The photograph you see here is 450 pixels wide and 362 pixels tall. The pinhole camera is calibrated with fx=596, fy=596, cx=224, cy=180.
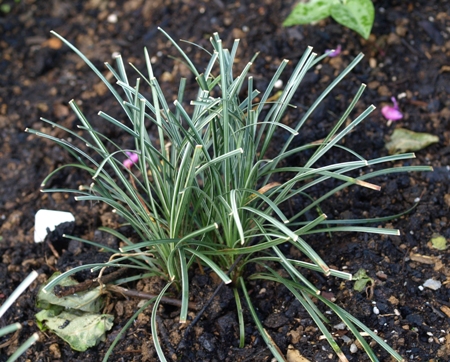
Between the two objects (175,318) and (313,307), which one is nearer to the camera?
(313,307)

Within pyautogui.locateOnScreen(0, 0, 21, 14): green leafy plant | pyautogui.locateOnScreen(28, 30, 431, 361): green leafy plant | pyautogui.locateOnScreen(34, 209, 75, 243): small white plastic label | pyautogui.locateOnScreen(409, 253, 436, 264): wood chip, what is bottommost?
pyautogui.locateOnScreen(409, 253, 436, 264): wood chip

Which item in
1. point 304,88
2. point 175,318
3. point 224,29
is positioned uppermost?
point 224,29

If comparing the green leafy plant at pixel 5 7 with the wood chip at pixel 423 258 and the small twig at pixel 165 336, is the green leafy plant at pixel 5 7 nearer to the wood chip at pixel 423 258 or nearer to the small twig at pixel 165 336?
the small twig at pixel 165 336

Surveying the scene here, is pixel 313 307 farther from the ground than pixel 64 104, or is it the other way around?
pixel 64 104

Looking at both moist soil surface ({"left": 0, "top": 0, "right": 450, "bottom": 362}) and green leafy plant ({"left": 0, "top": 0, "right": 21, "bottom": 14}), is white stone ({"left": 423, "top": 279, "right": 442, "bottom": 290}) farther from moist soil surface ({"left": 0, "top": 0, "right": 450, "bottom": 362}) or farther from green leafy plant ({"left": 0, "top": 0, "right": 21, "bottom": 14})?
green leafy plant ({"left": 0, "top": 0, "right": 21, "bottom": 14})

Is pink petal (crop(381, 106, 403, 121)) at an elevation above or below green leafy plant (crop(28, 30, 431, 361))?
below

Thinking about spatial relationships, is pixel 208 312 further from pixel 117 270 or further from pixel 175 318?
pixel 117 270

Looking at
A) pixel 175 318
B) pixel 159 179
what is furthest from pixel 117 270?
pixel 159 179

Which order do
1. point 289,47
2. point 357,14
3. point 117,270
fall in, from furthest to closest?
point 289,47
point 357,14
point 117,270

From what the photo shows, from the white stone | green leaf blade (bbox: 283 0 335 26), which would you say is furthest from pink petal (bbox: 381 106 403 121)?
the white stone
